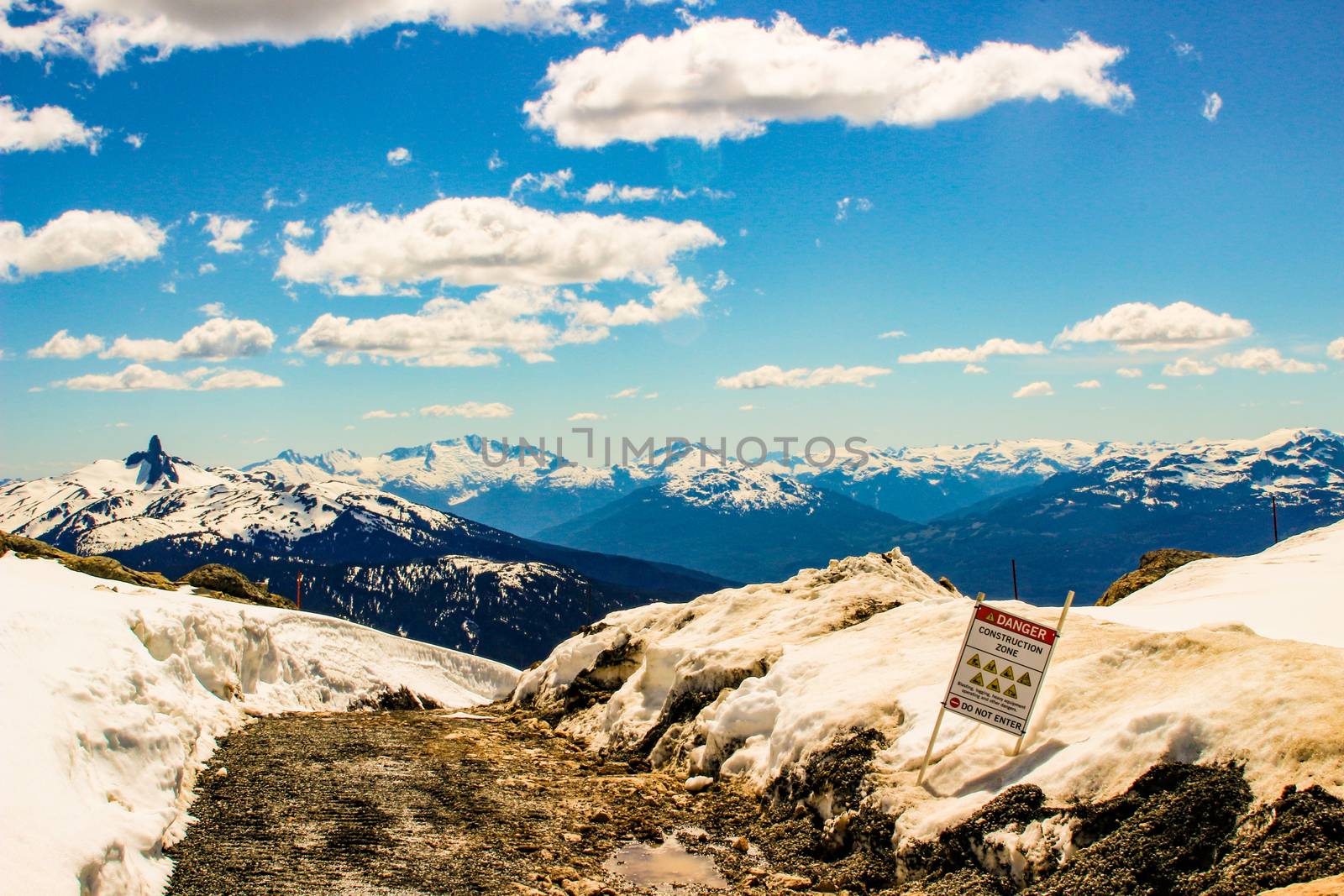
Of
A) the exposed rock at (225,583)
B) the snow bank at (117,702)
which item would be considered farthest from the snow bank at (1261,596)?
the exposed rock at (225,583)

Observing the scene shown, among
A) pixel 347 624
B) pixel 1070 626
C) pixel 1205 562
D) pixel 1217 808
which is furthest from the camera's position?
pixel 347 624

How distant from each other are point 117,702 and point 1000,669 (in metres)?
16.2

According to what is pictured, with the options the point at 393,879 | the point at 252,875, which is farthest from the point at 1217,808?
the point at 252,875

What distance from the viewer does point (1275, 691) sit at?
1279cm

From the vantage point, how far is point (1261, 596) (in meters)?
28.1

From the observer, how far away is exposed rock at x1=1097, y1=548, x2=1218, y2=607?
44.4m

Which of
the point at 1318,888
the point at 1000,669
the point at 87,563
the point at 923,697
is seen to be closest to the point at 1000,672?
the point at 1000,669

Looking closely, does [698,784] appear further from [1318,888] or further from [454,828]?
[1318,888]

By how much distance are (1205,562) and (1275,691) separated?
94.8 ft

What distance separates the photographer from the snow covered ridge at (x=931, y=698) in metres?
12.6

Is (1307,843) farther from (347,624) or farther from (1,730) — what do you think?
(347,624)

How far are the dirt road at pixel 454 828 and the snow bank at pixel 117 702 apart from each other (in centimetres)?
86

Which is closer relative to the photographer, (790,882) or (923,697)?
(790,882)

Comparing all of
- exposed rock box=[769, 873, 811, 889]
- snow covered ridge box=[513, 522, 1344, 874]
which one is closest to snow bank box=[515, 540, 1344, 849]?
snow covered ridge box=[513, 522, 1344, 874]
